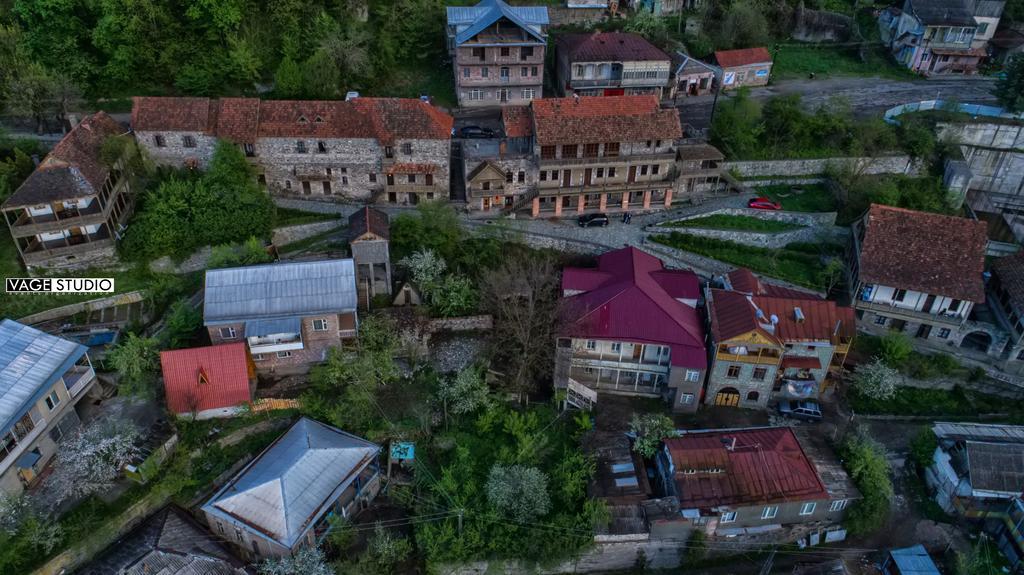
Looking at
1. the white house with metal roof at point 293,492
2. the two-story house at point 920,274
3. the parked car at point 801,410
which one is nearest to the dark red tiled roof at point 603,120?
the two-story house at point 920,274

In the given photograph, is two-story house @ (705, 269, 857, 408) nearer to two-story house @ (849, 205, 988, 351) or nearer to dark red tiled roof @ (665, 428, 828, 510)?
two-story house @ (849, 205, 988, 351)

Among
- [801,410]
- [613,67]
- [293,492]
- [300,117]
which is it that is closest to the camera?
[293,492]

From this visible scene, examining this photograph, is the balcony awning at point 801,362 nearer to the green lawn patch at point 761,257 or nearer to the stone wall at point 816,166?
the green lawn patch at point 761,257

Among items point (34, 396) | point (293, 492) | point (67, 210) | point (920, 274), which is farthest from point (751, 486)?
point (67, 210)

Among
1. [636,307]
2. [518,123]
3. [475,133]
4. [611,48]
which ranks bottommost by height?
[636,307]

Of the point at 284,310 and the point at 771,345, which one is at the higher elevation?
the point at 284,310

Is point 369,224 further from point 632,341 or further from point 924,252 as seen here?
→ point 924,252

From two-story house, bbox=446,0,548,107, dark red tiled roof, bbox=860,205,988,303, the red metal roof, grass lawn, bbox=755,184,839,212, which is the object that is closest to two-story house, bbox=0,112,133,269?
the red metal roof

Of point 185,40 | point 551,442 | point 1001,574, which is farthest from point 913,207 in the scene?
point 185,40
